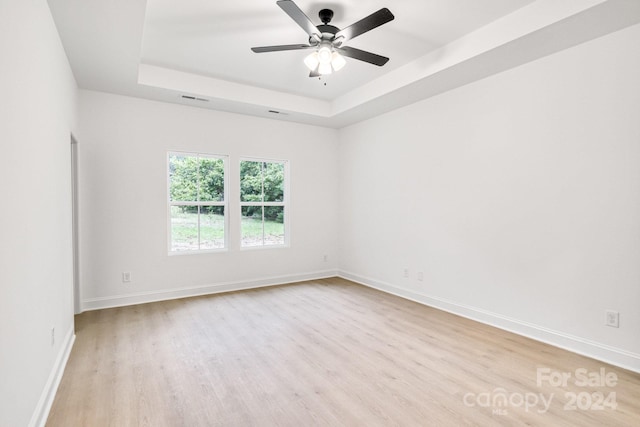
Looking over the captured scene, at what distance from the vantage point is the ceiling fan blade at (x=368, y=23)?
7.73 ft

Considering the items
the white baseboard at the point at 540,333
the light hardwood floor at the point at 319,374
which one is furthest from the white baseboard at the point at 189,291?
the white baseboard at the point at 540,333

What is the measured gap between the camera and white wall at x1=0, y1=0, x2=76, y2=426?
5.01ft

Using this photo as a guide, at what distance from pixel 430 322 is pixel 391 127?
9.17ft

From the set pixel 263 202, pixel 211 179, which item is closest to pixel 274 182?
pixel 263 202

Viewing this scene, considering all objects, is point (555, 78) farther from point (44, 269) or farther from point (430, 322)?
point (44, 269)

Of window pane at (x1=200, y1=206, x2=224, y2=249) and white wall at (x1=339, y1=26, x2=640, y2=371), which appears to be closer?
white wall at (x1=339, y1=26, x2=640, y2=371)

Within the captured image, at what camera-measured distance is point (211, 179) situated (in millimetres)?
5023

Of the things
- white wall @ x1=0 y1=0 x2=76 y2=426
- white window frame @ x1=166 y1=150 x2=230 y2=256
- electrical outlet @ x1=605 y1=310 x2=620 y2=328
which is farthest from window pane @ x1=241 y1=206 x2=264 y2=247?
electrical outlet @ x1=605 y1=310 x2=620 y2=328

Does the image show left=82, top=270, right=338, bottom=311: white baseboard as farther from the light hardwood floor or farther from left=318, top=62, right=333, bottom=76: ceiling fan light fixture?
left=318, top=62, right=333, bottom=76: ceiling fan light fixture

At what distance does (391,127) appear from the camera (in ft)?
16.4

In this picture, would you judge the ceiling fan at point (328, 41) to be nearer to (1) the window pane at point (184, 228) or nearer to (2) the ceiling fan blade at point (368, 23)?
(2) the ceiling fan blade at point (368, 23)

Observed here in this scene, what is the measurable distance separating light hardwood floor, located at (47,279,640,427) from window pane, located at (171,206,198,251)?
3.64ft

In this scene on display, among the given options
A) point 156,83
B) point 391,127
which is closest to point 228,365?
point 156,83

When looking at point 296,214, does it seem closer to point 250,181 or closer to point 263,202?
point 263,202
